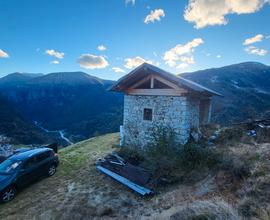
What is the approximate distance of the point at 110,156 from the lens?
452 inches

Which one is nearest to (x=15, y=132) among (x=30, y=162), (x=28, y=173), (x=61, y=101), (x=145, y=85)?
(x=30, y=162)

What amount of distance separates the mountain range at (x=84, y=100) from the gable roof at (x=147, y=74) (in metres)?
31.3

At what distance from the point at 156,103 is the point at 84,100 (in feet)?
397

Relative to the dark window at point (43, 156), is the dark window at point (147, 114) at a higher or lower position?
higher

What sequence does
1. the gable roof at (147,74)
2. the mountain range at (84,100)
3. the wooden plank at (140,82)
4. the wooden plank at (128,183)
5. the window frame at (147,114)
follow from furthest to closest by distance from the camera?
the mountain range at (84,100)
the wooden plank at (140,82)
the window frame at (147,114)
the gable roof at (147,74)
the wooden plank at (128,183)

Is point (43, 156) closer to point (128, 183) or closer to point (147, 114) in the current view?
point (128, 183)

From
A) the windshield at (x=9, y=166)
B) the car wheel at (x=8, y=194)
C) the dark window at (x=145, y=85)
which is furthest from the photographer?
the dark window at (x=145, y=85)

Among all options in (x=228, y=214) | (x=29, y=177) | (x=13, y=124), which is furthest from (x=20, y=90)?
(x=228, y=214)

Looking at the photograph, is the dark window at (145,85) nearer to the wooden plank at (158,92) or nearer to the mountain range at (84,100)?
the wooden plank at (158,92)

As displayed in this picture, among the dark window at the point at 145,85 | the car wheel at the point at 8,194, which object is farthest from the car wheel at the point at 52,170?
the dark window at the point at 145,85

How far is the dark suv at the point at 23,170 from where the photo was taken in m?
8.45

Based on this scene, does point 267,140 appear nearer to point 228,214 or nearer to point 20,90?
point 228,214

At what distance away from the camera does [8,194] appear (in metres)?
8.40

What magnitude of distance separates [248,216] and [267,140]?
8773 mm
